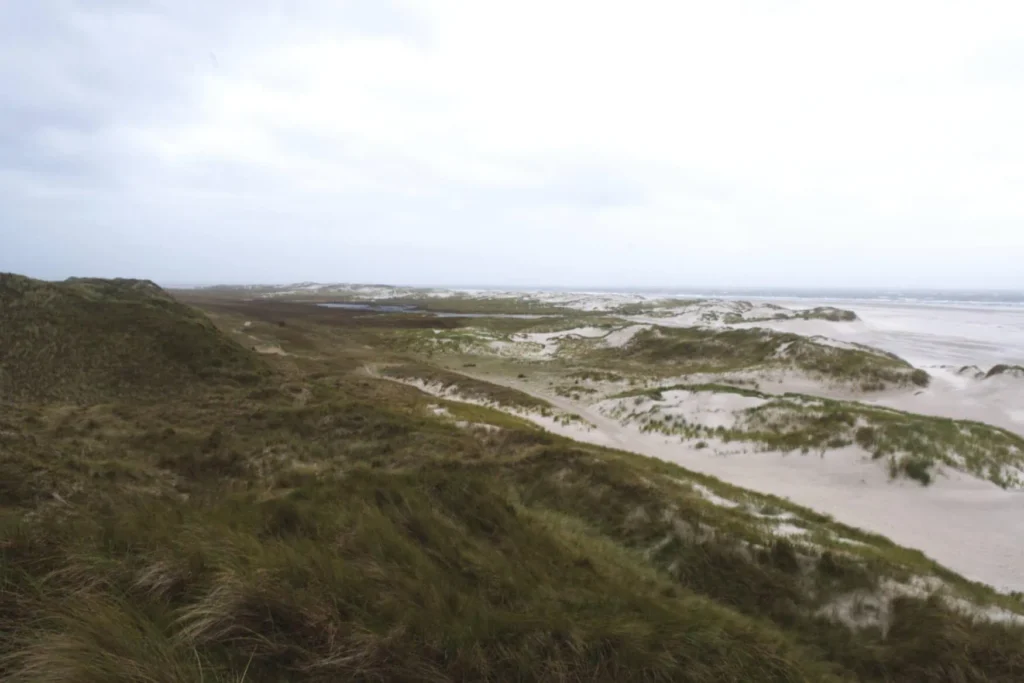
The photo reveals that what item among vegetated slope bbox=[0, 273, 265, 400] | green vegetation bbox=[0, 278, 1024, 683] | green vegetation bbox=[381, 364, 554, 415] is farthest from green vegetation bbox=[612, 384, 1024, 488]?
vegetated slope bbox=[0, 273, 265, 400]

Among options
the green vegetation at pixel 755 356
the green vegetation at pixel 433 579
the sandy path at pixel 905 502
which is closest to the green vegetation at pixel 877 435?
the sandy path at pixel 905 502

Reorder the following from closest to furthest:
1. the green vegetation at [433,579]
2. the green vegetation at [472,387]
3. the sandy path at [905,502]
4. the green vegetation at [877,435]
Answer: the green vegetation at [433,579]
the sandy path at [905,502]
the green vegetation at [877,435]
the green vegetation at [472,387]

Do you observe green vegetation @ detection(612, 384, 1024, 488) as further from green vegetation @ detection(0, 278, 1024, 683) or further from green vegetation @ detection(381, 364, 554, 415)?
green vegetation @ detection(381, 364, 554, 415)

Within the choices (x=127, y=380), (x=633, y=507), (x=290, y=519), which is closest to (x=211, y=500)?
(x=290, y=519)

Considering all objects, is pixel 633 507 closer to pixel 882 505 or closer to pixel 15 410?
pixel 882 505

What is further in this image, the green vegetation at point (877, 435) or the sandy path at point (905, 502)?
the green vegetation at point (877, 435)

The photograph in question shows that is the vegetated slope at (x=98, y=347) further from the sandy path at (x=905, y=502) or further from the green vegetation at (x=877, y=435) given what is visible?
the green vegetation at (x=877, y=435)
